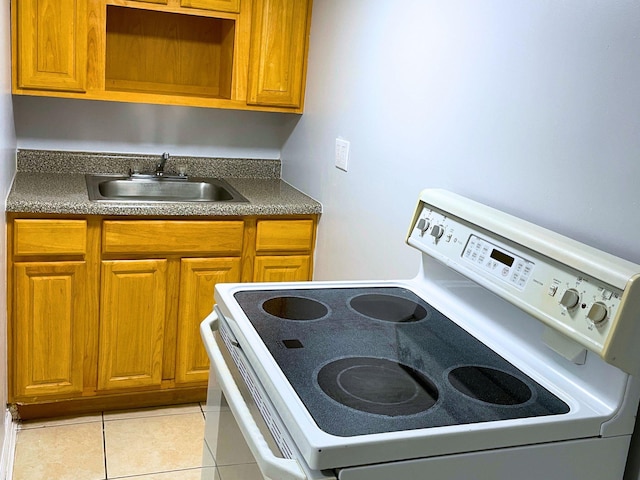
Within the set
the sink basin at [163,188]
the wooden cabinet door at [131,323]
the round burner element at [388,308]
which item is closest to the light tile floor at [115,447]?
the wooden cabinet door at [131,323]

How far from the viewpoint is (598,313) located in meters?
1.22

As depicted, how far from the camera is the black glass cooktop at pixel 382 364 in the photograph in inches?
47.0

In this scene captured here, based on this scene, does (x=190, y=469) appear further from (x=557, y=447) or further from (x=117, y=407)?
(x=557, y=447)

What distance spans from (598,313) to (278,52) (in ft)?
7.01

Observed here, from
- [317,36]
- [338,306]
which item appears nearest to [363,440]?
[338,306]

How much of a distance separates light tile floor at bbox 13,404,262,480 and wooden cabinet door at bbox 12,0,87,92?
1324mm

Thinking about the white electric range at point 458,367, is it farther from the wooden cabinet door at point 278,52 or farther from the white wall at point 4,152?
the wooden cabinet door at point 278,52

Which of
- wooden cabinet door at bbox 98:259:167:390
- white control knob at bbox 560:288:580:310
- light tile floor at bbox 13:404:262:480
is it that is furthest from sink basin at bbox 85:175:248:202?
white control knob at bbox 560:288:580:310

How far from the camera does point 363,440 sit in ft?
3.51

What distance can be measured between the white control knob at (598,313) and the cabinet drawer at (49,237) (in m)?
1.92

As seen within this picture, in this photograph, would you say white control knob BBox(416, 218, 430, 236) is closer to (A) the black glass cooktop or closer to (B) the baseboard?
(A) the black glass cooktop

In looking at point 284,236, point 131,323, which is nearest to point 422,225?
point 284,236

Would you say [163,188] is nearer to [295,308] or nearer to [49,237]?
[49,237]

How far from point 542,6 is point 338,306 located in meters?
0.82
